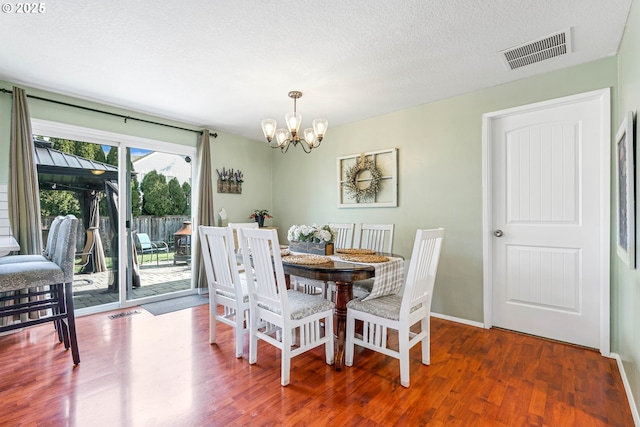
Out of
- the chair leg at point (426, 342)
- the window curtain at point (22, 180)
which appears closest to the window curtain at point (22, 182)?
the window curtain at point (22, 180)

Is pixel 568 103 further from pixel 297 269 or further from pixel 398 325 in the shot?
pixel 297 269

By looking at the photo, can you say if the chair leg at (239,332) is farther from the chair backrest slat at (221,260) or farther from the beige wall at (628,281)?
the beige wall at (628,281)

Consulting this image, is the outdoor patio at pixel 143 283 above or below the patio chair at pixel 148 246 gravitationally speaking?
below

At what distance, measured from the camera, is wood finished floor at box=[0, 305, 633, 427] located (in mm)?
1705

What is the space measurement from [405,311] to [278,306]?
2.78 ft

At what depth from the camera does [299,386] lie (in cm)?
201

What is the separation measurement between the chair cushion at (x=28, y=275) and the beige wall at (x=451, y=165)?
10.3 feet

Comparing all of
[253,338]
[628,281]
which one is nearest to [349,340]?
[253,338]

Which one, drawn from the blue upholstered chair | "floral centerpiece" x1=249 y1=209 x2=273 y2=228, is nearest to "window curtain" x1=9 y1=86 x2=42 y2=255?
the blue upholstered chair

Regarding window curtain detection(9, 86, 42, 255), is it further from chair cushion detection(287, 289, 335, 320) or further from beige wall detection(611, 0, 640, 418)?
beige wall detection(611, 0, 640, 418)

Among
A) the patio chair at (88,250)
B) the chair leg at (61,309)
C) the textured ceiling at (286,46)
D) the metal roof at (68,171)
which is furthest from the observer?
the patio chair at (88,250)

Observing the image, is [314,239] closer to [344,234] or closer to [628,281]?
[344,234]

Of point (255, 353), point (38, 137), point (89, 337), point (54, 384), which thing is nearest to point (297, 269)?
point (255, 353)

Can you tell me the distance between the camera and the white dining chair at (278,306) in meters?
2.01
